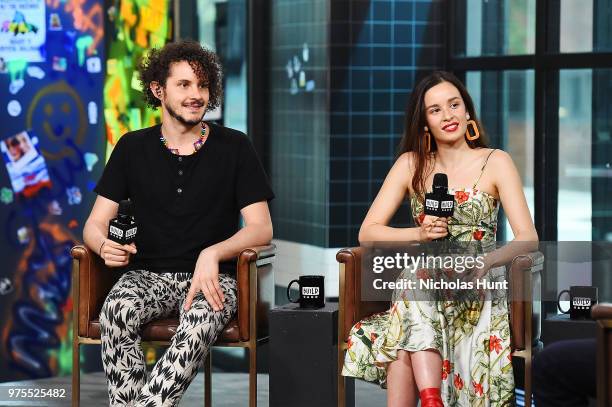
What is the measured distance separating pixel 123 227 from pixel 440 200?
3.43 ft

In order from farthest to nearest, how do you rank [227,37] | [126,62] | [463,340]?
[227,37]
[126,62]
[463,340]

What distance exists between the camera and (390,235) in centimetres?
403

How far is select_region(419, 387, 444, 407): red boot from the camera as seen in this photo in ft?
11.9

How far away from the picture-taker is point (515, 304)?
3.89 metres

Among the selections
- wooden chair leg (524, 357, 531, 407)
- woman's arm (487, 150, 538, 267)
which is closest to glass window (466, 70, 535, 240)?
woman's arm (487, 150, 538, 267)

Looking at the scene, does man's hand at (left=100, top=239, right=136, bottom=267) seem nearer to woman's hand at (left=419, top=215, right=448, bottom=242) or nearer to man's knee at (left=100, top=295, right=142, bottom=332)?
man's knee at (left=100, top=295, right=142, bottom=332)

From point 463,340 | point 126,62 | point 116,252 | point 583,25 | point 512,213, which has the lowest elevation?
point 463,340

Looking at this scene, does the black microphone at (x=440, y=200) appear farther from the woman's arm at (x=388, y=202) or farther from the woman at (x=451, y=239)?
the woman's arm at (x=388, y=202)

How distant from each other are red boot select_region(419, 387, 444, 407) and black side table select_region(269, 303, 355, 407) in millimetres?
709

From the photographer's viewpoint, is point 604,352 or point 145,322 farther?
point 145,322

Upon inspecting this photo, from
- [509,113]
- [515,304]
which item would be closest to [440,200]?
[515,304]

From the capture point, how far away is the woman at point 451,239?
12.4ft

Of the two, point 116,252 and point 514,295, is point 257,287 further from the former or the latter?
point 514,295

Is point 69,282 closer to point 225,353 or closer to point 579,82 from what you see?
point 225,353
